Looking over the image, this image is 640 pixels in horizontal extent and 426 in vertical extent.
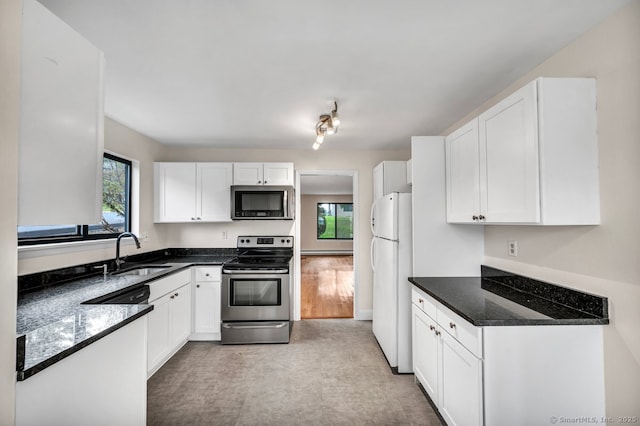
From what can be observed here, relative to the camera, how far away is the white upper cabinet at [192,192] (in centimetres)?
366

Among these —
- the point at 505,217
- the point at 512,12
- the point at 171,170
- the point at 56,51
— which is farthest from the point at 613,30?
the point at 171,170

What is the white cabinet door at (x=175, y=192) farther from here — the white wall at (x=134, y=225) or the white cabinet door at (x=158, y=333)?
the white cabinet door at (x=158, y=333)

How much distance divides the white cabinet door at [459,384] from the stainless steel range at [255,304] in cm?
180

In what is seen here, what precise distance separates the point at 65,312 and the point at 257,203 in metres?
2.31

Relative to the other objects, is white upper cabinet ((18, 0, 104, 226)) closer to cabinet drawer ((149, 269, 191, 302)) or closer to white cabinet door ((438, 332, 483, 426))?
cabinet drawer ((149, 269, 191, 302))

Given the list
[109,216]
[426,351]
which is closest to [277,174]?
[109,216]

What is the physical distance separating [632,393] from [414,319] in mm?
1251

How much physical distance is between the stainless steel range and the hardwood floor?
0.96 m

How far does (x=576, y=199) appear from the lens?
4.96 ft

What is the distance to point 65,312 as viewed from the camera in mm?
1494

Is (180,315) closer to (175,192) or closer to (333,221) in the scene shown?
(175,192)

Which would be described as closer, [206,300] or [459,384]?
[459,384]

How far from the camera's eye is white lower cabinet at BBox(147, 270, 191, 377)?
2.54 metres

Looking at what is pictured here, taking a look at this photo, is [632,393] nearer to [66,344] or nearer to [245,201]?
[66,344]
